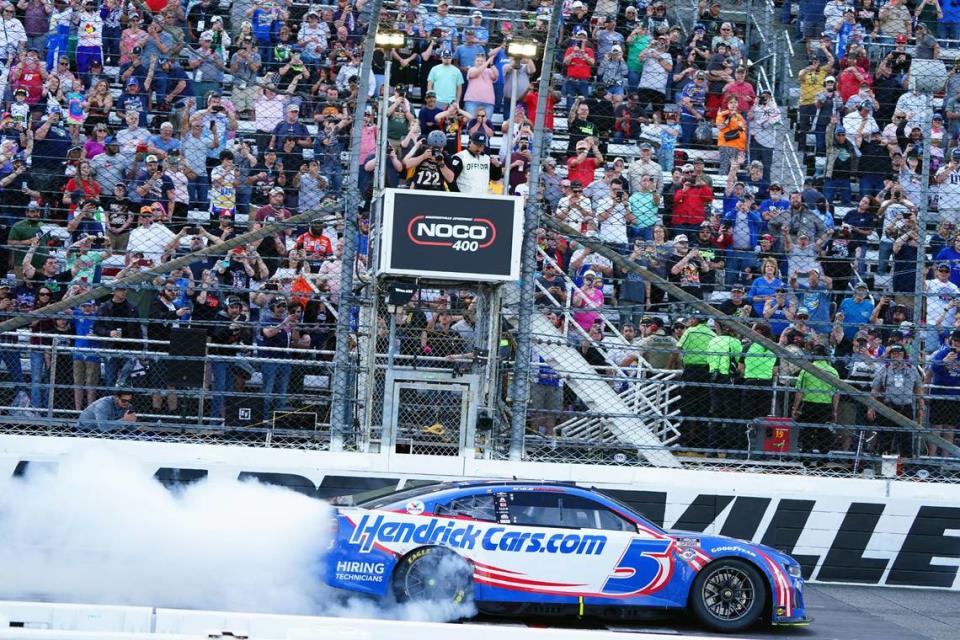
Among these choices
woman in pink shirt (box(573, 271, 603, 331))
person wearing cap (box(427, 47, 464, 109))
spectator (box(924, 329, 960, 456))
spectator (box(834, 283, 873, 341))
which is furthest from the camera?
person wearing cap (box(427, 47, 464, 109))

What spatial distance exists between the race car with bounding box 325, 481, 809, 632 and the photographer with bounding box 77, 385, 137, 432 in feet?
10.9

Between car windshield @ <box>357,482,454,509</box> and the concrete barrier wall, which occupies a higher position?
car windshield @ <box>357,482,454,509</box>

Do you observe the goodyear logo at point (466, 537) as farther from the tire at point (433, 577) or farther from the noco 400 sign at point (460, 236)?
the noco 400 sign at point (460, 236)

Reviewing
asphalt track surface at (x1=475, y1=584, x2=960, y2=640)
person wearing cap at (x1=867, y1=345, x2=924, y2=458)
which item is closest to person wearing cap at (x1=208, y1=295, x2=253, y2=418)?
asphalt track surface at (x1=475, y1=584, x2=960, y2=640)

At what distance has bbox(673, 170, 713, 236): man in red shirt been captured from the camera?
1584 cm

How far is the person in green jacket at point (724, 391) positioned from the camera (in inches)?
562

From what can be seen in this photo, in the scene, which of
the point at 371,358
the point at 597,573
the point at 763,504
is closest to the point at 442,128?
the point at 371,358

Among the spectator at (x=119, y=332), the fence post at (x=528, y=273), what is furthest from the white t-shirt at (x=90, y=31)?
the fence post at (x=528, y=273)

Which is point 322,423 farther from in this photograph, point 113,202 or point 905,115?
point 905,115

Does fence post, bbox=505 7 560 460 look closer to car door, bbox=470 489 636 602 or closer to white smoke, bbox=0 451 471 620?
car door, bbox=470 489 636 602

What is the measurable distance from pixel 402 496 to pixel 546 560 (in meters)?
1.23

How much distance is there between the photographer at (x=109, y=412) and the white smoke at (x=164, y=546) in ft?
4.67

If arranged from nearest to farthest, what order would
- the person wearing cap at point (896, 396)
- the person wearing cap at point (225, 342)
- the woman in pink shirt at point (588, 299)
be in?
the person wearing cap at point (225, 342)
the person wearing cap at point (896, 396)
the woman in pink shirt at point (588, 299)

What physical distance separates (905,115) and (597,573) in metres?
9.01
